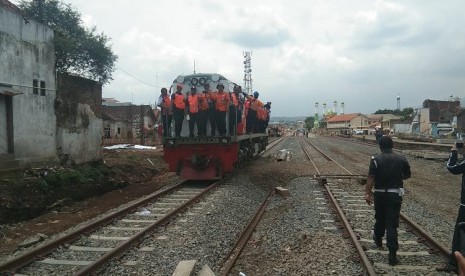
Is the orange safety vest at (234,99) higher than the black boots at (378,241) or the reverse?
higher

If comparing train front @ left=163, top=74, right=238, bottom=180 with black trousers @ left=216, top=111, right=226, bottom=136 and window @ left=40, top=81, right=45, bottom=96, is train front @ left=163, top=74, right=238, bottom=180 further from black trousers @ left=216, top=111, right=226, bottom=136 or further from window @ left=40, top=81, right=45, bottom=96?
window @ left=40, top=81, right=45, bottom=96

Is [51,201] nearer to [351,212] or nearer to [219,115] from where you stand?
[219,115]

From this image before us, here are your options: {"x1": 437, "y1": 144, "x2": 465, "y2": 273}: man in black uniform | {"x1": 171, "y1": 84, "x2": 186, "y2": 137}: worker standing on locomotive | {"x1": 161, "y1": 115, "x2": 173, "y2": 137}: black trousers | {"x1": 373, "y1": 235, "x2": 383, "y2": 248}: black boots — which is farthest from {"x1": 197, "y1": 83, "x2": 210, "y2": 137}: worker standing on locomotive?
{"x1": 437, "y1": 144, "x2": 465, "y2": 273}: man in black uniform

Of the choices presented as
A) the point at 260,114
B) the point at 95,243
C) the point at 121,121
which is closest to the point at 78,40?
the point at 121,121

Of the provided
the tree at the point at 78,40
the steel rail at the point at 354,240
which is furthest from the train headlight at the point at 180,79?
the tree at the point at 78,40

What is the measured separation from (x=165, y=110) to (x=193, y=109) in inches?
39.8

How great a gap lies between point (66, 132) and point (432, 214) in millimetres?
12028

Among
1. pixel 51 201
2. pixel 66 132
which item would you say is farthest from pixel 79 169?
pixel 51 201

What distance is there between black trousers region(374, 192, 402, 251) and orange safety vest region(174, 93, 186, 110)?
813 cm

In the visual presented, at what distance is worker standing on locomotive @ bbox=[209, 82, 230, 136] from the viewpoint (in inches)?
505

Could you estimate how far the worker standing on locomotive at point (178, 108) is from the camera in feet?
42.9

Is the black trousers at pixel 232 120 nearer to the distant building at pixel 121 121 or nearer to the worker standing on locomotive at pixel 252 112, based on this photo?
the worker standing on locomotive at pixel 252 112

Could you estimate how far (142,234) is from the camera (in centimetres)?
698

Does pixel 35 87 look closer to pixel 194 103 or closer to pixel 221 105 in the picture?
pixel 194 103
